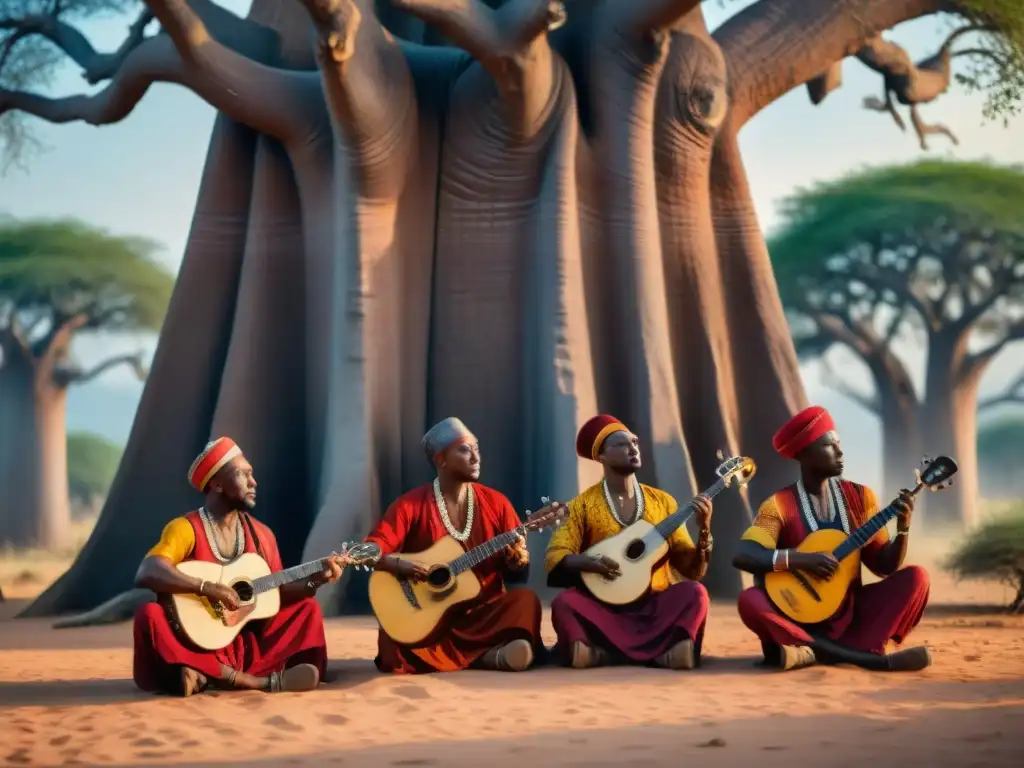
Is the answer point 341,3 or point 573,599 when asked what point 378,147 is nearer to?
point 341,3

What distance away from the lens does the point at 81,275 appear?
26656mm

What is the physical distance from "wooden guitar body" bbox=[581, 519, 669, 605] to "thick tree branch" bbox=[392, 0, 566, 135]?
12.0 feet

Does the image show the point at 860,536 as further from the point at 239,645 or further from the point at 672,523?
the point at 239,645

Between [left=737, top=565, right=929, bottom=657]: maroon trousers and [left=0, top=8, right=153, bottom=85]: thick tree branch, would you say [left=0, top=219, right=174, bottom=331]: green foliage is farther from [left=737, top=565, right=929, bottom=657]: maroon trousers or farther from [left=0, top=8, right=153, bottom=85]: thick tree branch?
[left=737, top=565, right=929, bottom=657]: maroon trousers

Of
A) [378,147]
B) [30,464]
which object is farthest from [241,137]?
[30,464]

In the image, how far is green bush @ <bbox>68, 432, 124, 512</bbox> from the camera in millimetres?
33406

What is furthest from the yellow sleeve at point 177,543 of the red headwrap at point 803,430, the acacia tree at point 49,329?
the acacia tree at point 49,329

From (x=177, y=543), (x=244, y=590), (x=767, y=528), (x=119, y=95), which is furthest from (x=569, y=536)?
(x=119, y=95)

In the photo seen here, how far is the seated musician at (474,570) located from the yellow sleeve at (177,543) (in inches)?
33.1

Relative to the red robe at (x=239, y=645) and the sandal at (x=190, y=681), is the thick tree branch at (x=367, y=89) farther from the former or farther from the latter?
the sandal at (x=190, y=681)

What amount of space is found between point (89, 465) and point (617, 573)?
29.5 m

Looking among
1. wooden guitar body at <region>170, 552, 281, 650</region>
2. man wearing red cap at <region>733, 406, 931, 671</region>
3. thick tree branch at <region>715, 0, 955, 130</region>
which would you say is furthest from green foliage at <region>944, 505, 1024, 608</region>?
wooden guitar body at <region>170, 552, 281, 650</region>

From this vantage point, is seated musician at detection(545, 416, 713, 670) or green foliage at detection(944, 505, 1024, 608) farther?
green foliage at detection(944, 505, 1024, 608)

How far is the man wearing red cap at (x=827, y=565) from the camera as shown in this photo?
22.3 ft
